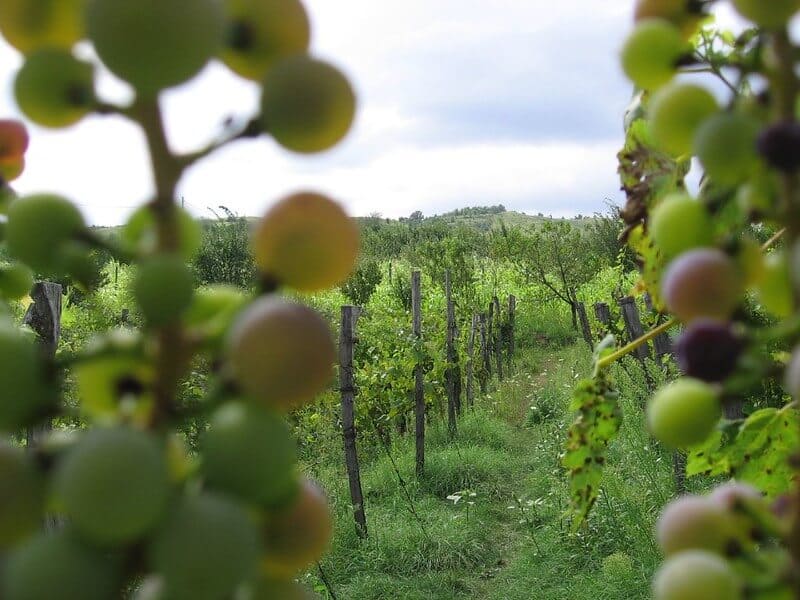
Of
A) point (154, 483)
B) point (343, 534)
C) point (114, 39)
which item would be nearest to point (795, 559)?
point (154, 483)

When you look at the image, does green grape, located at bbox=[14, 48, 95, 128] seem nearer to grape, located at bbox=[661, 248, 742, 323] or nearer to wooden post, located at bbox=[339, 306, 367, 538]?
grape, located at bbox=[661, 248, 742, 323]

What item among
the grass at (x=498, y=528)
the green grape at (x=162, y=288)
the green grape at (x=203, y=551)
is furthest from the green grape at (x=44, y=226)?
the grass at (x=498, y=528)

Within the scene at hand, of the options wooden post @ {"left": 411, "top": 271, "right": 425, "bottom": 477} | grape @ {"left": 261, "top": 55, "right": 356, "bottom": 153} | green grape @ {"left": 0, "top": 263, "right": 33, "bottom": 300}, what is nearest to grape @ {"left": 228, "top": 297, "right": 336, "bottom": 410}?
grape @ {"left": 261, "top": 55, "right": 356, "bottom": 153}

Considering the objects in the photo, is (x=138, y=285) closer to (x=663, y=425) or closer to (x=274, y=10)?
(x=274, y=10)

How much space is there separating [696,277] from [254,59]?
1.15 feet

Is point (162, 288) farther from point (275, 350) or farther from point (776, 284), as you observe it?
point (776, 284)

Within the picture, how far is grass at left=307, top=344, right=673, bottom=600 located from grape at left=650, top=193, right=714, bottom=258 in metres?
5.56

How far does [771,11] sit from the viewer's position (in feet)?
1.76

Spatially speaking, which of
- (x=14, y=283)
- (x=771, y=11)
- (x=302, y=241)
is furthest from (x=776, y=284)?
(x=14, y=283)

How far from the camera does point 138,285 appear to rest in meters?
0.40

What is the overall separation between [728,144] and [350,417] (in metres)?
7.15

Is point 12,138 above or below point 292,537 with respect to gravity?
above

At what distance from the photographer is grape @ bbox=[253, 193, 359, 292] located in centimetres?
43

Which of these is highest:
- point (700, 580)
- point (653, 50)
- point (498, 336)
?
point (498, 336)
